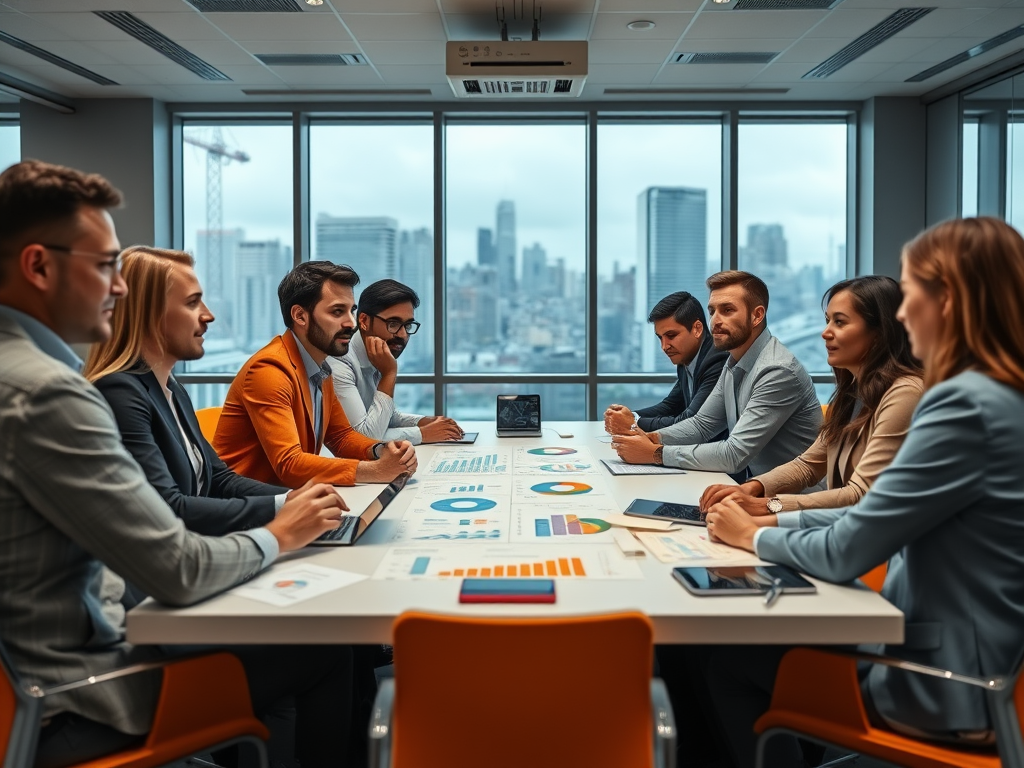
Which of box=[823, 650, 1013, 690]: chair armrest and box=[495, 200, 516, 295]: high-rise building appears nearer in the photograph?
box=[823, 650, 1013, 690]: chair armrest

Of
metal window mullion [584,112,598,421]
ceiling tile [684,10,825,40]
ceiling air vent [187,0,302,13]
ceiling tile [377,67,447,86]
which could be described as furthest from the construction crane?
ceiling tile [684,10,825,40]

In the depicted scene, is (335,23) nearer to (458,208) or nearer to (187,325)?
(458,208)

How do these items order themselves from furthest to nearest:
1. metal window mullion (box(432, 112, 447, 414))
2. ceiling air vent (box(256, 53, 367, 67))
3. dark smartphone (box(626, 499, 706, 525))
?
metal window mullion (box(432, 112, 447, 414))
ceiling air vent (box(256, 53, 367, 67))
dark smartphone (box(626, 499, 706, 525))

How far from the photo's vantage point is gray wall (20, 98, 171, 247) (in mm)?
6480

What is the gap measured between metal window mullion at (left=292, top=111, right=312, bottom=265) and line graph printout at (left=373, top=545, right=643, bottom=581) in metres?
5.47

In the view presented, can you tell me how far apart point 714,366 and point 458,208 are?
140 inches

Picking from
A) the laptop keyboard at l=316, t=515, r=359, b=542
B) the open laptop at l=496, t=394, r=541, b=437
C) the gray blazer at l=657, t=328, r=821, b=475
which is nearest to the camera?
the laptop keyboard at l=316, t=515, r=359, b=542

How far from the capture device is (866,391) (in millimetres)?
2318

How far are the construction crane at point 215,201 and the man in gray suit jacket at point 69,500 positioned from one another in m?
5.76

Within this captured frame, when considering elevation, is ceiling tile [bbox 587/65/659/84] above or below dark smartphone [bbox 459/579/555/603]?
above

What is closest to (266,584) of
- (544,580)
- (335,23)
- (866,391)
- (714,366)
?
(544,580)

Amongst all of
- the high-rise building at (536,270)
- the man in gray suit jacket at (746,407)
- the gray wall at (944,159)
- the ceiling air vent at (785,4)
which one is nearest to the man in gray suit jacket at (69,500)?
the man in gray suit jacket at (746,407)

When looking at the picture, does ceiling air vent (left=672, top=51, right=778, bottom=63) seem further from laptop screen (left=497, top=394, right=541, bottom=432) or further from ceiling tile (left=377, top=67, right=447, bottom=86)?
laptop screen (left=497, top=394, right=541, bottom=432)

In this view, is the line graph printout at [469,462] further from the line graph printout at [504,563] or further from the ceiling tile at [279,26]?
the ceiling tile at [279,26]
